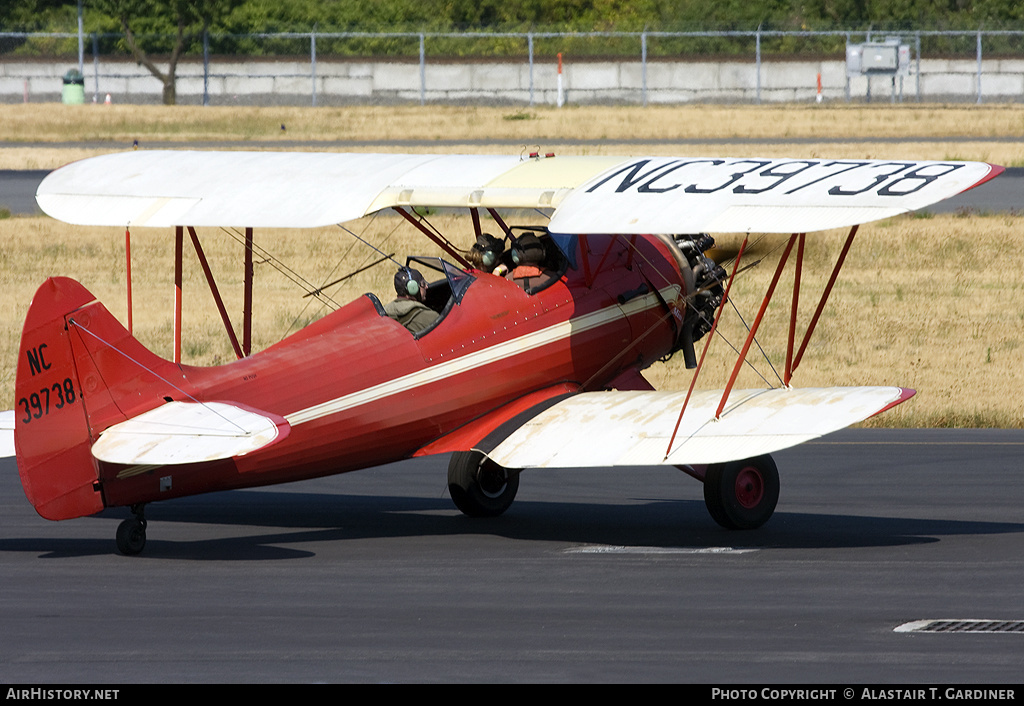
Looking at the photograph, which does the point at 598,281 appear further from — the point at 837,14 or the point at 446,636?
the point at 837,14

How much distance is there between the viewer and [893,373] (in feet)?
62.0

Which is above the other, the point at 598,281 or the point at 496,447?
the point at 598,281

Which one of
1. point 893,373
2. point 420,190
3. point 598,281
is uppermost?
point 420,190

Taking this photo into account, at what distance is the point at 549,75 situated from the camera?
6116cm

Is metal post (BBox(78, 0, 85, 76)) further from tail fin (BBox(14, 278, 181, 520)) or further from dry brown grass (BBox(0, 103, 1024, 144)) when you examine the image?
tail fin (BBox(14, 278, 181, 520))

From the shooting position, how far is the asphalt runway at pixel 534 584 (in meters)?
8.04

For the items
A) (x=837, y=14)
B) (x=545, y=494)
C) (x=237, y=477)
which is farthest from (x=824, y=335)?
(x=837, y=14)

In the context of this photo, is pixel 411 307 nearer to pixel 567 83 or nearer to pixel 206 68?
pixel 567 83

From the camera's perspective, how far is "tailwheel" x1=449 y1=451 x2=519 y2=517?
40.1 ft

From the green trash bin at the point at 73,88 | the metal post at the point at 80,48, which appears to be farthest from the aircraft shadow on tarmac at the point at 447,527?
the green trash bin at the point at 73,88

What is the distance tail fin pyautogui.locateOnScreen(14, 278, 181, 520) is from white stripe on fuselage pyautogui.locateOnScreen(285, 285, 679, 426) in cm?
124

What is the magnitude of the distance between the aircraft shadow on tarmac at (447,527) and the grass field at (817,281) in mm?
2620

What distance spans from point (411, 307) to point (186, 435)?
2403mm
